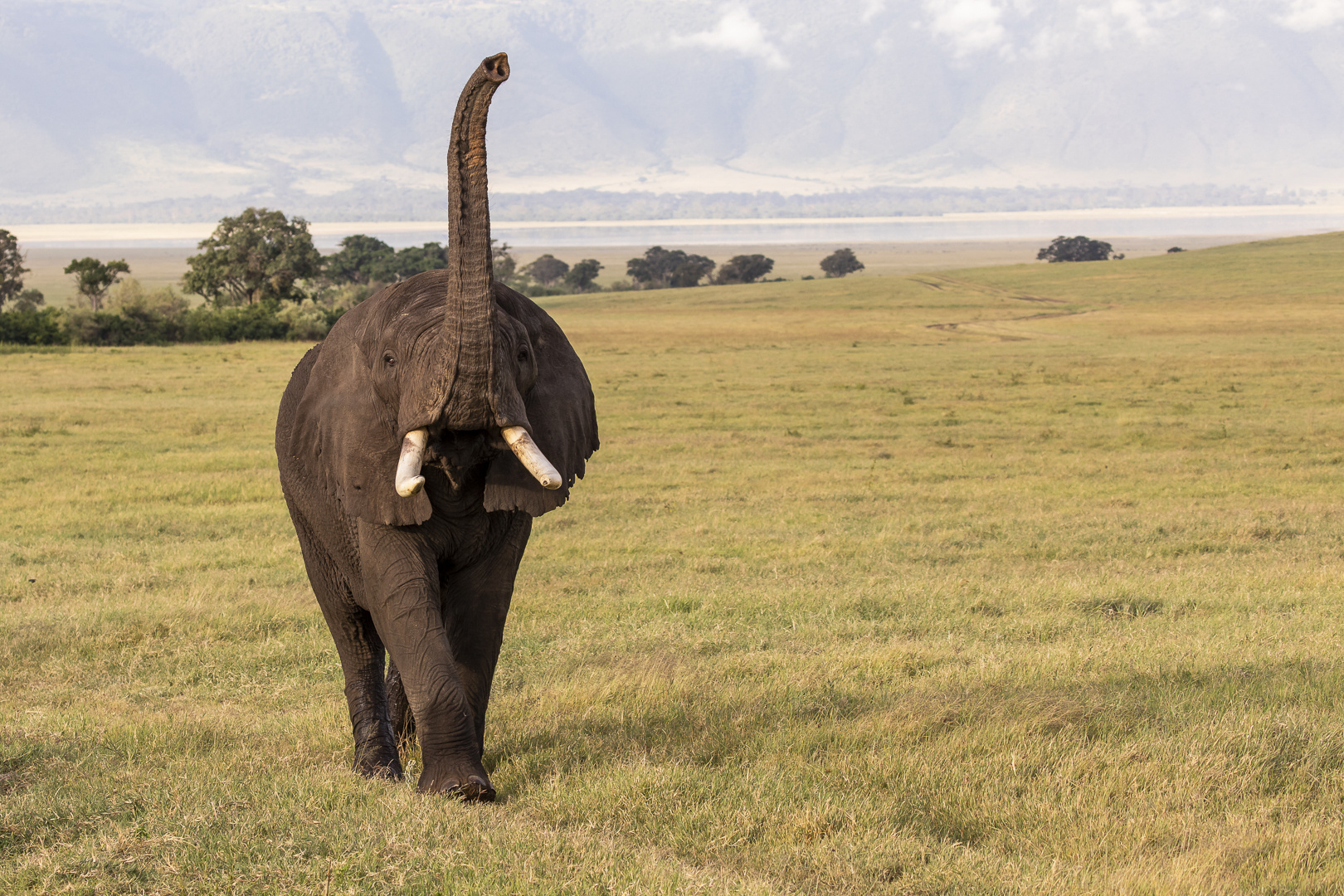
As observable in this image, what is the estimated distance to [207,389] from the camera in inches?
1318

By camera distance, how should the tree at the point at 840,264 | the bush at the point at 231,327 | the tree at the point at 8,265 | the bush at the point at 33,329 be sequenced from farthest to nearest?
1. the tree at the point at 840,264
2. the tree at the point at 8,265
3. the bush at the point at 231,327
4. the bush at the point at 33,329

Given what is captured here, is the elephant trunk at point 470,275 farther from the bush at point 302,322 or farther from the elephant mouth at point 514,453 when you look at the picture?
the bush at point 302,322

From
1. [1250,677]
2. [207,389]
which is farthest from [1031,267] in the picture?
[1250,677]

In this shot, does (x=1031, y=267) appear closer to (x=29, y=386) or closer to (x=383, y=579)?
(x=29, y=386)

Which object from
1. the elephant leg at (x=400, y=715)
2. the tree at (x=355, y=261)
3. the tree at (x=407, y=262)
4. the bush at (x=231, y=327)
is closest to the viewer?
the elephant leg at (x=400, y=715)

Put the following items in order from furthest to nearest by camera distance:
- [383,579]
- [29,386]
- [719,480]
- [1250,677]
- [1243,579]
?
[29,386] → [719,480] → [1243,579] → [1250,677] → [383,579]

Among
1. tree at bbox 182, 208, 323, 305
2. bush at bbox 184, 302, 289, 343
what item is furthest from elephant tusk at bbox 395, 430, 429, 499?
tree at bbox 182, 208, 323, 305

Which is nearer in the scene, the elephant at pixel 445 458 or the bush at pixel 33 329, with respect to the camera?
the elephant at pixel 445 458

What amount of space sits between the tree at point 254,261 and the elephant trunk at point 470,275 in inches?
2532

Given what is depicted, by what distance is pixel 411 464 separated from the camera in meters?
4.94

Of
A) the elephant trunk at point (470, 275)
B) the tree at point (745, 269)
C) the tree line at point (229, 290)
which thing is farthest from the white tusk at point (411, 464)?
the tree at point (745, 269)

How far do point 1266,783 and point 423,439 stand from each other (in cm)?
418

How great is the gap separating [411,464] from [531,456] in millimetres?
456

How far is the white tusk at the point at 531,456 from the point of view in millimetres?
4883
